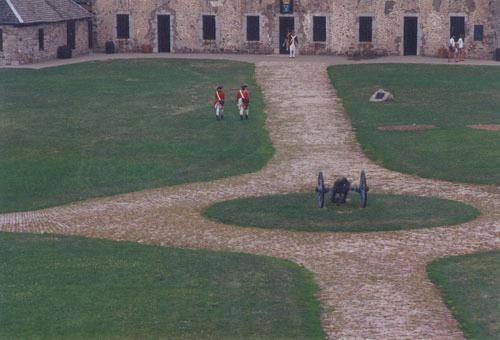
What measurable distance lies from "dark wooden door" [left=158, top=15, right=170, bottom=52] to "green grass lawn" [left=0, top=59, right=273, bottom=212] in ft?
17.1

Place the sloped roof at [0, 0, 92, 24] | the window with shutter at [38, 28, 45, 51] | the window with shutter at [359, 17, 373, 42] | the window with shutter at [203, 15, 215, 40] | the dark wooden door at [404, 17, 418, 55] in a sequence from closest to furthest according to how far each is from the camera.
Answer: the sloped roof at [0, 0, 92, 24]
the window with shutter at [38, 28, 45, 51]
the dark wooden door at [404, 17, 418, 55]
the window with shutter at [359, 17, 373, 42]
the window with shutter at [203, 15, 215, 40]

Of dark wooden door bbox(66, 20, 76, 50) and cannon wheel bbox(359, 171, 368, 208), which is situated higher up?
dark wooden door bbox(66, 20, 76, 50)

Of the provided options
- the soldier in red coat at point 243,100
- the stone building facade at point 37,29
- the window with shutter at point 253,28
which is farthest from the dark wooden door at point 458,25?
the soldier in red coat at point 243,100

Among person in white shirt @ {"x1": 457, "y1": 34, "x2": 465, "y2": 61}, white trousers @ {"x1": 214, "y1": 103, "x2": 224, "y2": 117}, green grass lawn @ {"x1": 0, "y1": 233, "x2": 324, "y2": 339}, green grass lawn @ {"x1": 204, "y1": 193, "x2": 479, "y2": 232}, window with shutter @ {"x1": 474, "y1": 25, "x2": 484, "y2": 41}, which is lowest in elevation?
green grass lawn @ {"x1": 0, "y1": 233, "x2": 324, "y2": 339}

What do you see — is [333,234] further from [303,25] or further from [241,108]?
[303,25]

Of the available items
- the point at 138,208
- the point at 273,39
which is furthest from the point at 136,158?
the point at 273,39

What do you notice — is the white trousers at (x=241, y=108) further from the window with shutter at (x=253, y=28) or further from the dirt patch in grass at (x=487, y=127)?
the window with shutter at (x=253, y=28)

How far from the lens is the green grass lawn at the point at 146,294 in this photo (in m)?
19.6

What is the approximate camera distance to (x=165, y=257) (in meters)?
24.7

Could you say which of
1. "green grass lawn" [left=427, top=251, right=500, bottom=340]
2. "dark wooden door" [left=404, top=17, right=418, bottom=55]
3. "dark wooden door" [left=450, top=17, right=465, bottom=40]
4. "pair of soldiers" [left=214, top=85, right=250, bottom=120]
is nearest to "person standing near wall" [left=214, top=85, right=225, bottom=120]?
"pair of soldiers" [left=214, top=85, right=250, bottom=120]

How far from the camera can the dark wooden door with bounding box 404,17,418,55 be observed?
65.1 metres

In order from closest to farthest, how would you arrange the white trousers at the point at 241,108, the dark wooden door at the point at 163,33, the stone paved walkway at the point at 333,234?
1. the stone paved walkway at the point at 333,234
2. the white trousers at the point at 241,108
3. the dark wooden door at the point at 163,33

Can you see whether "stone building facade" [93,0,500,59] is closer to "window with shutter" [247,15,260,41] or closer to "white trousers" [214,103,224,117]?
"window with shutter" [247,15,260,41]

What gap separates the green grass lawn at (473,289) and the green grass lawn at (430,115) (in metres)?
9.44
